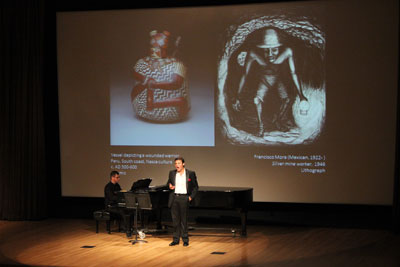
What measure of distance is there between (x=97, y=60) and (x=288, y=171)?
388 cm

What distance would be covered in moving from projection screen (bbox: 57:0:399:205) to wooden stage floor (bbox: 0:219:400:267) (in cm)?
79

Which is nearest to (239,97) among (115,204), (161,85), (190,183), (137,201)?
(161,85)

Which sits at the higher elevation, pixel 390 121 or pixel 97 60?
pixel 97 60

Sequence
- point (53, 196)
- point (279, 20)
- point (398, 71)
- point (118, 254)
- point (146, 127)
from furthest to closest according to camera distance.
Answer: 1. point (53, 196)
2. point (146, 127)
3. point (279, 20)
4. point (398, 71)
5. point (118, 254)

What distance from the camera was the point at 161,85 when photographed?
9.73 m

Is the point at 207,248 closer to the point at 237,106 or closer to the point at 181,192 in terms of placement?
the point at 181,192

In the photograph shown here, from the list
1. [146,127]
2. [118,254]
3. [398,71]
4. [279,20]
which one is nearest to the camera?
[118,254]

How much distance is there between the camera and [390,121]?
8828 mm

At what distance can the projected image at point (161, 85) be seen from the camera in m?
9.68

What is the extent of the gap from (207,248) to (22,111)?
448 cm

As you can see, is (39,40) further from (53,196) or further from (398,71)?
(398,71)

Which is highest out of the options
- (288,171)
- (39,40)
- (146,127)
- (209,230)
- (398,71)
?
(39,40)

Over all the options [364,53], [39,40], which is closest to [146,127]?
[39,40]

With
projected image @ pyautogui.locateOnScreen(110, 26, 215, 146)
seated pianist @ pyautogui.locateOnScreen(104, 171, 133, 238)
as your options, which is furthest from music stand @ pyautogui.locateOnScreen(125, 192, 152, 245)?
projected image @ pyautogui.locateOnScreen(110, 26, 215, 146)
